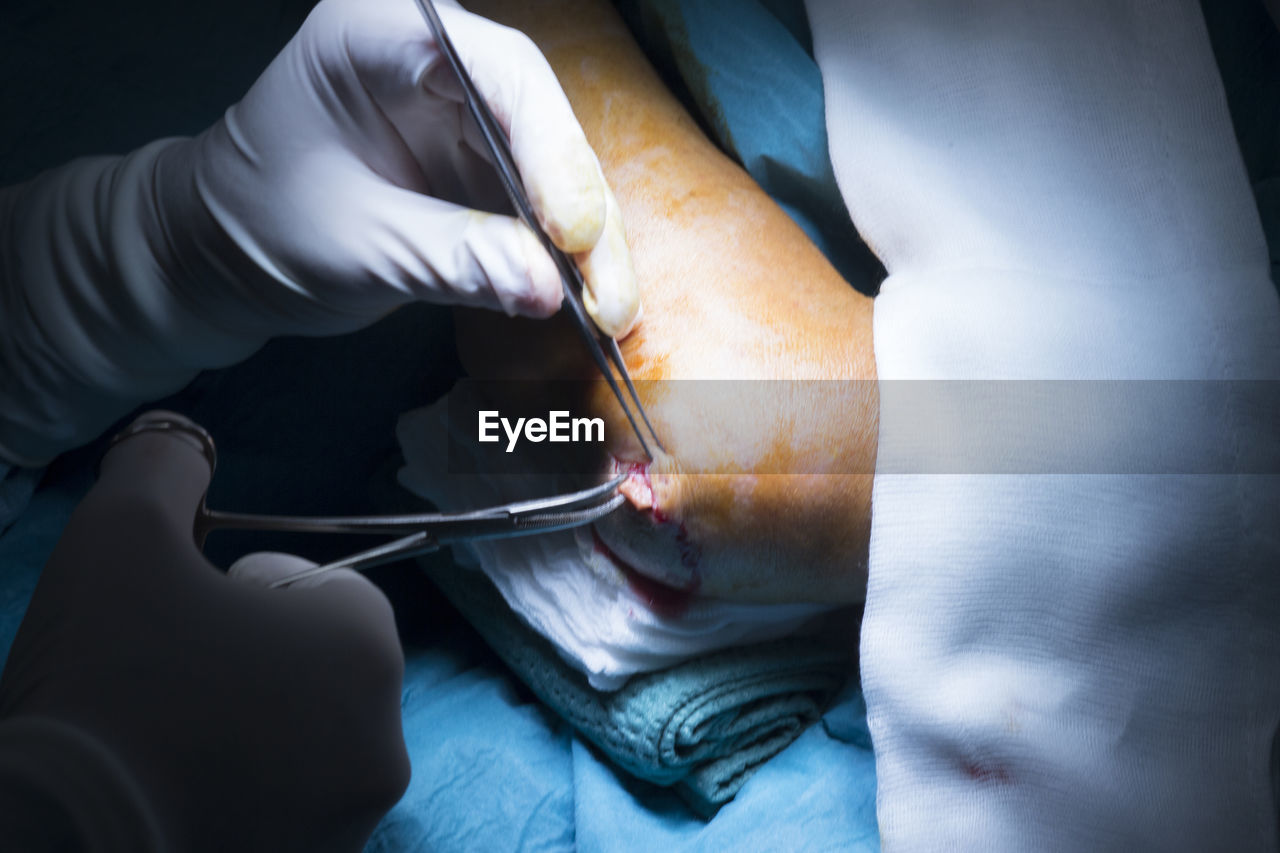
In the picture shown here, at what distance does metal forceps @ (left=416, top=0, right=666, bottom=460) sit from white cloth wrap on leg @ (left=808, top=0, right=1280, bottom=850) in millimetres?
251

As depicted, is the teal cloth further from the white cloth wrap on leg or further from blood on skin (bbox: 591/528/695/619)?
blood on skin (bbox: 591/528/695/619)

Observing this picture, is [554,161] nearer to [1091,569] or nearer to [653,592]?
[653,592]

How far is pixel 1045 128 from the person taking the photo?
0.87 metres

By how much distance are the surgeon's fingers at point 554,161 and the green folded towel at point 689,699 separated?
1.33 ft

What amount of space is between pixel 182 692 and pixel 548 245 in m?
0.45

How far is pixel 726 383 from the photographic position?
30.4 inches

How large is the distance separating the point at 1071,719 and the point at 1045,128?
602 mm

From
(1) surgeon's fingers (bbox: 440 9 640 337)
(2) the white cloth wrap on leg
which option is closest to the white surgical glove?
(1) surgeon's fingers (bbox: 440 9 640 337)

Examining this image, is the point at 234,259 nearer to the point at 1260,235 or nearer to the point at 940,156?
the point at 940,156

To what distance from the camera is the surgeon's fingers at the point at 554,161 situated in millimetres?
715

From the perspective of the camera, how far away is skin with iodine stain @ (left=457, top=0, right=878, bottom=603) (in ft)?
2.55

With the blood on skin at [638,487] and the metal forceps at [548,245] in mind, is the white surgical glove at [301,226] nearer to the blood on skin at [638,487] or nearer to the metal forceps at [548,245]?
the metal forceps at [548,245]

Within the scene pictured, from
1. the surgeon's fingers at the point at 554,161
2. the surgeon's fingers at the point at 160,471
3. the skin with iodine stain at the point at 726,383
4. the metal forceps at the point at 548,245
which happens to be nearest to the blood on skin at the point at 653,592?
the skin with iodine stain at the point at 726,383

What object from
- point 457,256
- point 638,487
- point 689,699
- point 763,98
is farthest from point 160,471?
point 763,98
